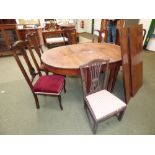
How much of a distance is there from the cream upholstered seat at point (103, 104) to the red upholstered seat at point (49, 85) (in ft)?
1.61

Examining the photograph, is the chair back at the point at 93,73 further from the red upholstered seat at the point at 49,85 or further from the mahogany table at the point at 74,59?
the red upholstered seat at the point at 49,85

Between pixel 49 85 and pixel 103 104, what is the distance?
843mm

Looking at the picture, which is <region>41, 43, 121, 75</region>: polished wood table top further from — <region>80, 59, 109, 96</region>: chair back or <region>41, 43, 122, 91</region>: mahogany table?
<region>80, 59, 109, 96</region>: chair back

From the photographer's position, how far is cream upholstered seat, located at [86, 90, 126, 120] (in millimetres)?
1369

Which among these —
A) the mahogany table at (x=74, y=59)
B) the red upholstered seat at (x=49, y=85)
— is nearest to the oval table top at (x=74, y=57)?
the mahogany table at (x=74, y=59)

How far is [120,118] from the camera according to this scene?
66.7 inches

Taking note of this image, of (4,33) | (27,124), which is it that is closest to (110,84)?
(27,124)

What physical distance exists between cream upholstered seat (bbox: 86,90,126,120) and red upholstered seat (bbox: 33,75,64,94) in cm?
49

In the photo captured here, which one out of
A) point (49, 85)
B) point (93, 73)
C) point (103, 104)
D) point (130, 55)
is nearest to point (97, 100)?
point (103, 104)

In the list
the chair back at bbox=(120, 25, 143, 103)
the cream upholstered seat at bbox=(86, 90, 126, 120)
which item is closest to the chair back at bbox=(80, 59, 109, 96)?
the cream upholstered seat at bbox=(86, 90, 126, 120)

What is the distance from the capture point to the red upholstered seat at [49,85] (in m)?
1.69

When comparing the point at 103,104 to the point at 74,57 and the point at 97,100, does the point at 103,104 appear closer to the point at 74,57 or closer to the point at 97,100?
the point at 97,100
